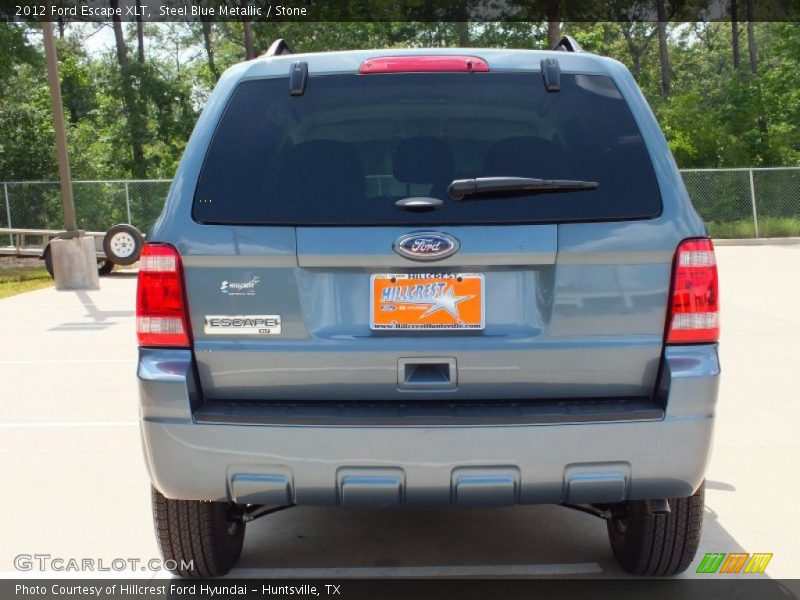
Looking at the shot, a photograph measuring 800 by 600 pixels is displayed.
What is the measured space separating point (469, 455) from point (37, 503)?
291cm

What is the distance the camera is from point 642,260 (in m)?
3.41

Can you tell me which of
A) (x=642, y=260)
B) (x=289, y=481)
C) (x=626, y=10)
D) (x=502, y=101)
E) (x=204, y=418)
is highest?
(x=626, y=10)

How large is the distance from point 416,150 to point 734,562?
2215 mm

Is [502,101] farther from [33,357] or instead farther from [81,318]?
[81,318]

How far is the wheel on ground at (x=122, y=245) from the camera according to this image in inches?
762

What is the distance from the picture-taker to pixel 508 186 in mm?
3369

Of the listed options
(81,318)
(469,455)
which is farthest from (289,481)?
(81,318)

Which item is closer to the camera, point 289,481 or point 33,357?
point 289,481

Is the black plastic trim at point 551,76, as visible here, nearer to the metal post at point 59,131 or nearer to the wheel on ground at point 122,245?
the metal post at point 59,131

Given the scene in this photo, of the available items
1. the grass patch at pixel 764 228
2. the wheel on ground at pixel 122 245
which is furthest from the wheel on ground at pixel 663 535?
the grass patch at pixel 764 228

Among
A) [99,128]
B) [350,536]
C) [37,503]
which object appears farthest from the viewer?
[99,128]

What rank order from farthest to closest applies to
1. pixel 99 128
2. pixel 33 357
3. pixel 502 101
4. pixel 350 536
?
pixel 99 128
pixel 33 357
pixel 350 536
pixel 502 101

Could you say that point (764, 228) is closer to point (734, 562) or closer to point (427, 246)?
point (734, 562)

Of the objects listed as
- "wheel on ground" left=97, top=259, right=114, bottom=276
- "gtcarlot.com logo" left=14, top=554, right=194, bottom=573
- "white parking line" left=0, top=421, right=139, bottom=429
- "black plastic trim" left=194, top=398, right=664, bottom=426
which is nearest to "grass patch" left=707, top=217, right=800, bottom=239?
"wheel on ground" left=97, top=259, right=114, bottom=276
